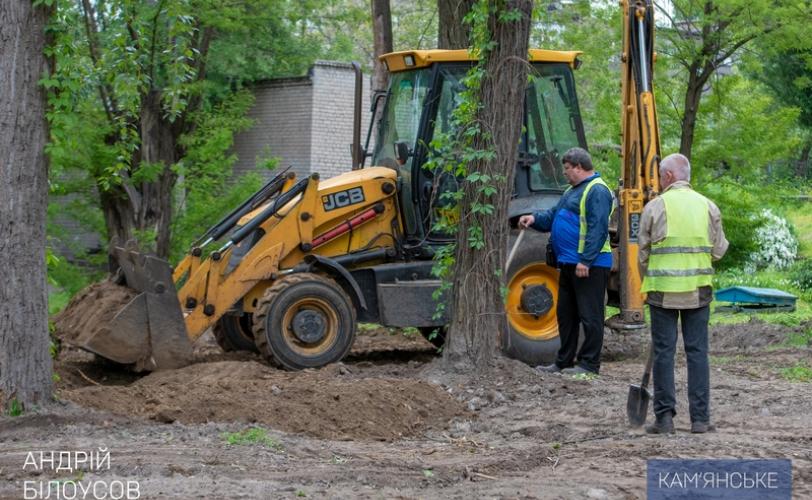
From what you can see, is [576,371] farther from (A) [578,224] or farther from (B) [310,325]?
(B) [310,325]

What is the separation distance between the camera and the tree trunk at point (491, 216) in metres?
10.2

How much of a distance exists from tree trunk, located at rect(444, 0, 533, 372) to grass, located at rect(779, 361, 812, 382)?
2.69 m

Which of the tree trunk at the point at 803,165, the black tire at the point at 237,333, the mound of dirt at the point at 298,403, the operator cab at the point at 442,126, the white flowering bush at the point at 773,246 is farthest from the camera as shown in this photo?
the tree trunk at the point at 803,165

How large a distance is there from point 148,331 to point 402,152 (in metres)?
2.93

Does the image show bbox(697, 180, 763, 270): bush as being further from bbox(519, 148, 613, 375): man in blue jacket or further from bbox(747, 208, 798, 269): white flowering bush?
bbox(519, 148, 613, 375): man in blue jacket

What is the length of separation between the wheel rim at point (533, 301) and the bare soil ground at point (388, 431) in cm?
90

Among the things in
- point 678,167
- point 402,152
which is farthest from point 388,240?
point 678,167

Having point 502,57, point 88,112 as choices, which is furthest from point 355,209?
point 88,112

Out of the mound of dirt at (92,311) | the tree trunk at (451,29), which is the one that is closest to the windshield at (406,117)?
the tree trunk at (451,29)

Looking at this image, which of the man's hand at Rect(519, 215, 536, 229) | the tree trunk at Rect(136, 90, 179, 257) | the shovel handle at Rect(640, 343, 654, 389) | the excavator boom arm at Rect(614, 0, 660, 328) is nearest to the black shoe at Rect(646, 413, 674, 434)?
the shovel handle at Rect(640, 343, 654, 389)

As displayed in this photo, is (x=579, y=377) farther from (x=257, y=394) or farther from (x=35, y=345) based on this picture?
(x=35, y=345)

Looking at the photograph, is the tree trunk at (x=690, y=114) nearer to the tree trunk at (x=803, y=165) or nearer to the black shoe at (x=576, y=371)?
the black shoe at (x=576, y=371)

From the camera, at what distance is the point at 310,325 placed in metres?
11.2

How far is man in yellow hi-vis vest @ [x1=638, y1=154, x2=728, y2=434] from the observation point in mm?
8000
